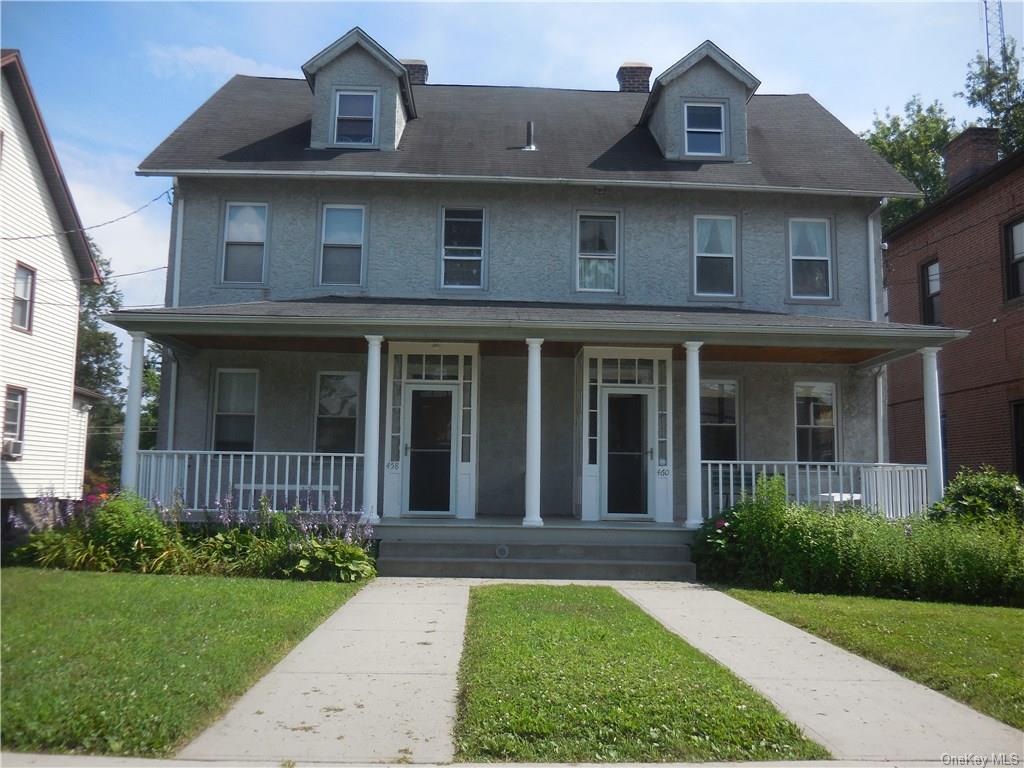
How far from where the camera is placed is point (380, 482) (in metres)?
13.1

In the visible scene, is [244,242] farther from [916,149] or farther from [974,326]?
[916,149]

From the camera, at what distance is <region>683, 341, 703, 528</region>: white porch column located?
38.0ft

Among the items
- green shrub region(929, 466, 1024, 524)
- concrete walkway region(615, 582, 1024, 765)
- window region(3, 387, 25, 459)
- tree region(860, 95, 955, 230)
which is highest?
tree region(860, 95, 955, 230)

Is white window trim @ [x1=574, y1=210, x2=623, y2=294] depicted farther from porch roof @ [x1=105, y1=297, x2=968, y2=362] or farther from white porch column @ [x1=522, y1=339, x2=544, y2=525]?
white porch column @ [x1=522, y1=339, x2=544, y2=525]

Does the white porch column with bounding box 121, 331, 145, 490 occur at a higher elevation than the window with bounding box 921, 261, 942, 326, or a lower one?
lower

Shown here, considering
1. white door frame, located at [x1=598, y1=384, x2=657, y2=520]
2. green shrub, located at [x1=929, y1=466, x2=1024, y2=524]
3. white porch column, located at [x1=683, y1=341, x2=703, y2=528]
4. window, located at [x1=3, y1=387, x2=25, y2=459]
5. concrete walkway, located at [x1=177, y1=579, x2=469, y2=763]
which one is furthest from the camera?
white door frame, located at [x1=598, y1=384, x2=657, y2=520]

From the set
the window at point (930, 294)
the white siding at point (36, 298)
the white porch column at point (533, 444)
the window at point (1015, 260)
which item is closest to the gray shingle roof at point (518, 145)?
the white porch column at point (533, 444)

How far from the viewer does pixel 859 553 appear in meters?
9.80

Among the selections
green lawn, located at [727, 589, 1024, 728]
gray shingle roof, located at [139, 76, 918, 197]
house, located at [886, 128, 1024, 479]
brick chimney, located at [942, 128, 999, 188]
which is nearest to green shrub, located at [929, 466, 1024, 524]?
green lawn, located at [727, 589, 1024, 728]

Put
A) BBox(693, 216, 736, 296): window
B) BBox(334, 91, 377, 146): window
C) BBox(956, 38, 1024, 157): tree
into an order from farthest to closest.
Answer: BBox(956, 38, 1024, 157): tree, BBox(334, 91, 377, 146): window, BBox(693, 216, 736, 296): window

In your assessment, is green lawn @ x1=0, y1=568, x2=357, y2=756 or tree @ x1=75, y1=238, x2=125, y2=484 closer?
green lawn @ x1=0, y1=568, x2=357, y2=756

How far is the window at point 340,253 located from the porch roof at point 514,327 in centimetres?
150

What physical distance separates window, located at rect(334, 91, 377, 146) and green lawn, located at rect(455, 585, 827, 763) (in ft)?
33.1

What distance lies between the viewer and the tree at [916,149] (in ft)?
104
